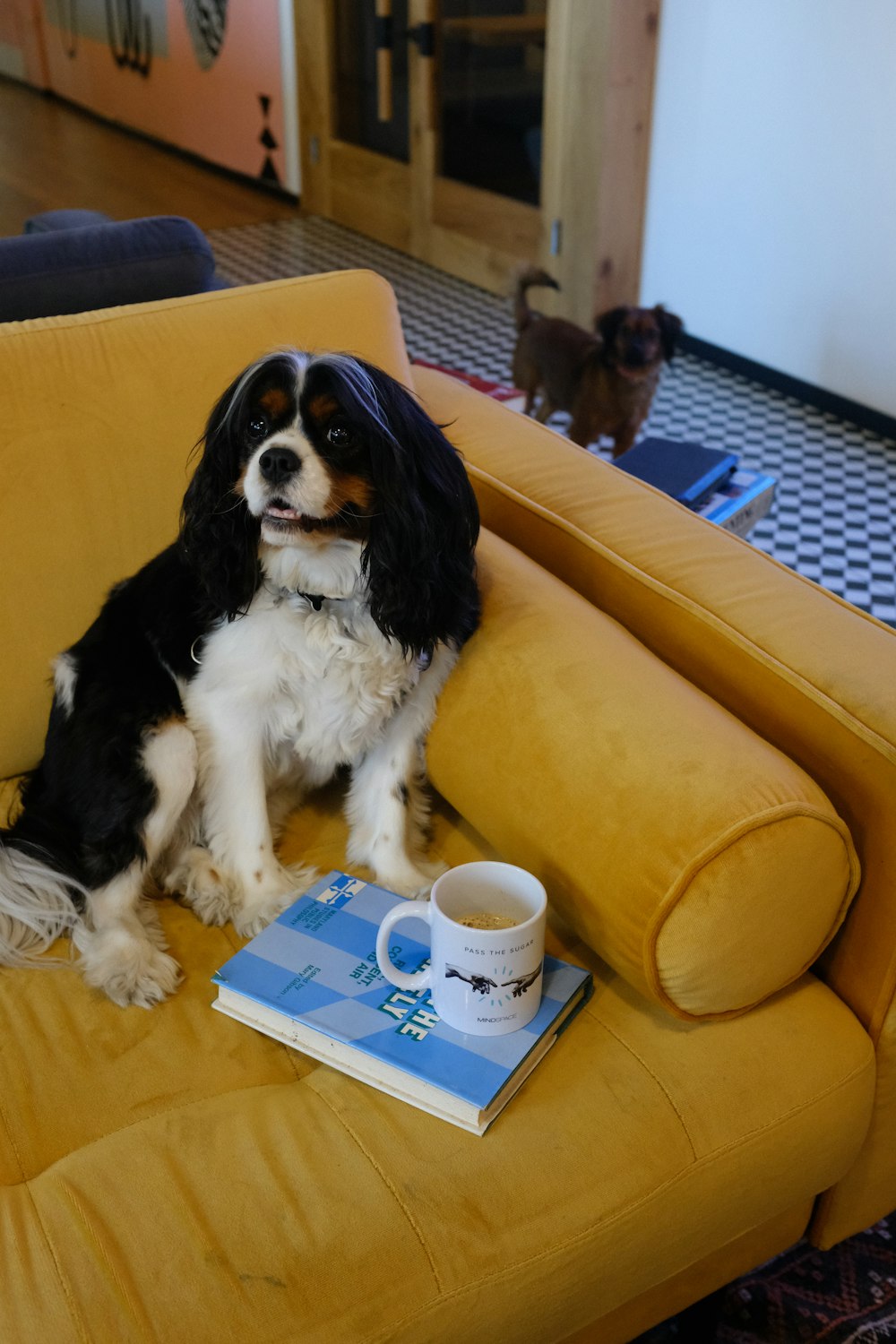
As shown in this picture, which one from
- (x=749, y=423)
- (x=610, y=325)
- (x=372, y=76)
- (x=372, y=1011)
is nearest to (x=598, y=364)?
(x=610, y=325)

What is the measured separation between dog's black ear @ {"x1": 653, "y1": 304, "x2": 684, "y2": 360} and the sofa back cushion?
5.78 ft

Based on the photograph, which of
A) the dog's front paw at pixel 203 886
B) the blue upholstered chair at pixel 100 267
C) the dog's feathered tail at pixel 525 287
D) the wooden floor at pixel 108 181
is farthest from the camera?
the wooden floor at pixel 108 181

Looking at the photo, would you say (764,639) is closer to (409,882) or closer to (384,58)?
(409,882)

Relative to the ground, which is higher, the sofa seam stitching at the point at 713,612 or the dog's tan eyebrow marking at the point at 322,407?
the dog's tan eyebrow marking at the point at 322,407

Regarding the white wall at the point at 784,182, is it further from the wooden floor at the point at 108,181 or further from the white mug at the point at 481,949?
the white mug at the point at 481,949

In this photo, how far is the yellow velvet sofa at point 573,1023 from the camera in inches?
38.2

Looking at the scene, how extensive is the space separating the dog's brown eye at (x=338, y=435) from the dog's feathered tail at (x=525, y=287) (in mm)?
2361

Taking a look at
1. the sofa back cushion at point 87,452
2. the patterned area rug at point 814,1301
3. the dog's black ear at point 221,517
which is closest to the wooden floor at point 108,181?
the sofa back cushion at point 87,452

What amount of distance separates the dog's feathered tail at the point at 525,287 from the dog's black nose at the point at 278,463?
7.92 ft

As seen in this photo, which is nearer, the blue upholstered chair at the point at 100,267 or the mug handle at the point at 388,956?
the mug handle at the point at 388,956

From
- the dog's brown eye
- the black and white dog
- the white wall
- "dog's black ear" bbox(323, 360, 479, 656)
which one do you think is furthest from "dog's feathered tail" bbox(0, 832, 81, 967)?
the white wall

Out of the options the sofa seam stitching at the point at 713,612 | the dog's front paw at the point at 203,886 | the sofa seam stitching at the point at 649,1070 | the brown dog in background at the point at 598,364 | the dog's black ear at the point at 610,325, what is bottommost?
the brown dog in background at the point at 598,364

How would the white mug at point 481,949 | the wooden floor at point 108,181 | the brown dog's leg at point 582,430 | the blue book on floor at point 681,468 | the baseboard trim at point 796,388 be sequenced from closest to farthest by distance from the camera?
the white mug at point 481,949, the blue book on floor at point 681,468, the brown dog's leg at point 582,430, the baseboard trim at point 796,388, the wooden floor at point 108,181

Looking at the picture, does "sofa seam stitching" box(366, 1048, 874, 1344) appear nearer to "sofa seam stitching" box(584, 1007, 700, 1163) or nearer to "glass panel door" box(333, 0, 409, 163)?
"sofa seam stitching" box(584, 1007, 700, 1163)
